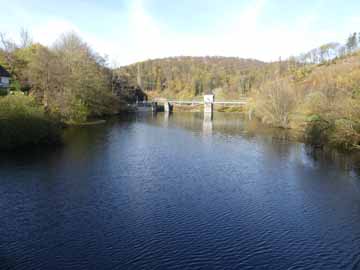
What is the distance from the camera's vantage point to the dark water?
9633 mm

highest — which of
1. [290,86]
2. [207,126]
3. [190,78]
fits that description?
[190,78]

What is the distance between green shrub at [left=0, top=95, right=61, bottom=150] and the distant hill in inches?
2871

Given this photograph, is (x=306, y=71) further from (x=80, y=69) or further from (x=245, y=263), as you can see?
(x=245, y=263)

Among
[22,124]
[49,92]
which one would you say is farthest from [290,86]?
[22,124]

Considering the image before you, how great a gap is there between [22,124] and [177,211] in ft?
51.8

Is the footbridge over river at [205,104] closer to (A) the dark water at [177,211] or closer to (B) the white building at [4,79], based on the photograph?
(B) the white building at [4,79]

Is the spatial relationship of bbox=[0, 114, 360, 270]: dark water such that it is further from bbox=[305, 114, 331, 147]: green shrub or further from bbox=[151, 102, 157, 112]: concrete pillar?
bbox=[151, 102, 157, 112]: concrete pillar

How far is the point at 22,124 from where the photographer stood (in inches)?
922

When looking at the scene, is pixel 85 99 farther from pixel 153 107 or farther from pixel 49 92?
pixel 153 107

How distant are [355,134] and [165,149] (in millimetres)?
14101

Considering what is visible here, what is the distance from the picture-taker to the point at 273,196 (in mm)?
14961

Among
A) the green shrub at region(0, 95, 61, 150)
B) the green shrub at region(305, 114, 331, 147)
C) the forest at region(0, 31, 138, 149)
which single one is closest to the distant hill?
the forest at region(0, 31, 138, 149)

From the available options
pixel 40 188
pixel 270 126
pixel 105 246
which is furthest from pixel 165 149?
pixel 270 126

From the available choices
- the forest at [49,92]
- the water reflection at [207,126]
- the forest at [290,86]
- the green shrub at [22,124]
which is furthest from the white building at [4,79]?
the forest at [290,86]
